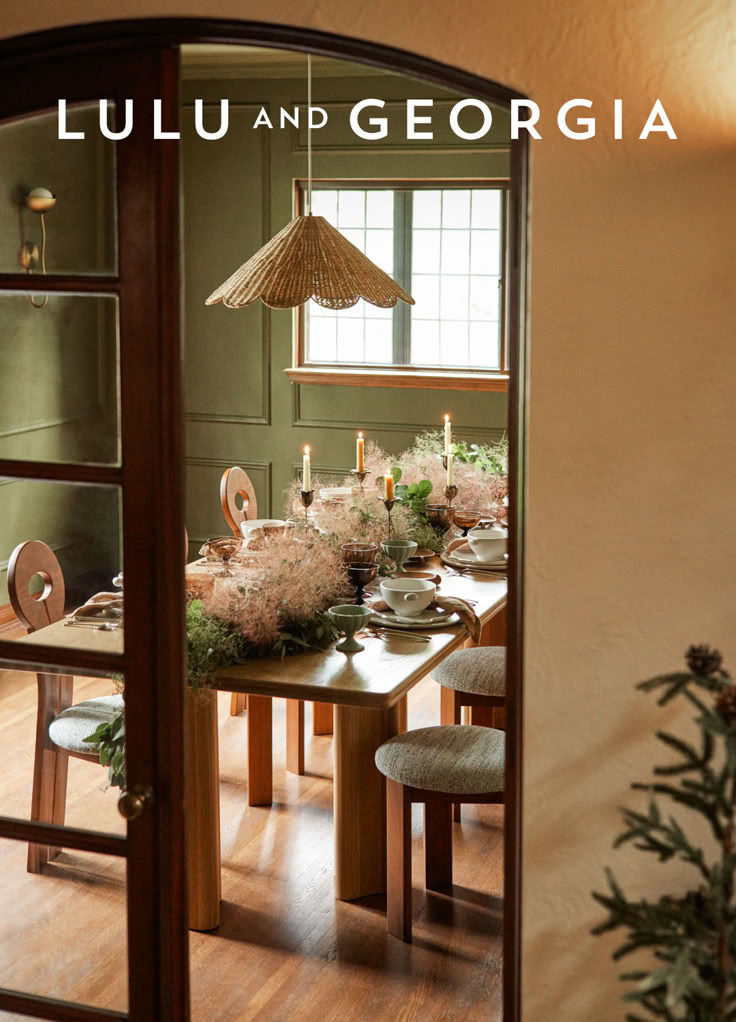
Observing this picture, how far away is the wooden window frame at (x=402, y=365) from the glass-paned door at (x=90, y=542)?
4287mm

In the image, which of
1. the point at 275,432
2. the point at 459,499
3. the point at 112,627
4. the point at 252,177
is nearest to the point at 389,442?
the point at 275,432

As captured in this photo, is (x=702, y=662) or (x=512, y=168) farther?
(x=512, y=168)

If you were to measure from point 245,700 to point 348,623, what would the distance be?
198 centimetres

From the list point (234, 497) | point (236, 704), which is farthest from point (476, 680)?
point (234, 497)

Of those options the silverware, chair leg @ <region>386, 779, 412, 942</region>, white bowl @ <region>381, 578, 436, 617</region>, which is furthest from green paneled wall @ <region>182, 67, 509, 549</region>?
chair leg @ <region>386, 779, 412, 942</region>

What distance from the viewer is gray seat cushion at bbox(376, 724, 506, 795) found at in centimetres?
304

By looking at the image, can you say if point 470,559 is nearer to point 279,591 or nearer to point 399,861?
point 279,591

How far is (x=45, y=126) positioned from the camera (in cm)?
209

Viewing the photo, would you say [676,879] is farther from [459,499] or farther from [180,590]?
[459,499]

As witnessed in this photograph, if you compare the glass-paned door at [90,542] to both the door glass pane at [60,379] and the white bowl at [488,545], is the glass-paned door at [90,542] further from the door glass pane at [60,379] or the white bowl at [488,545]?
the white bowl at [488,545]

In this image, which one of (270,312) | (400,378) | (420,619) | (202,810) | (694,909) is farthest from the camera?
(270,312)

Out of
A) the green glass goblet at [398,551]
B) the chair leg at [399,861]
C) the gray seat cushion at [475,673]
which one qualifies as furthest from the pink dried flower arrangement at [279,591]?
the gray seat cushion at [475,673]

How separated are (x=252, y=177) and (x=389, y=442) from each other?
167cm

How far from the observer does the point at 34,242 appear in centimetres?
210
